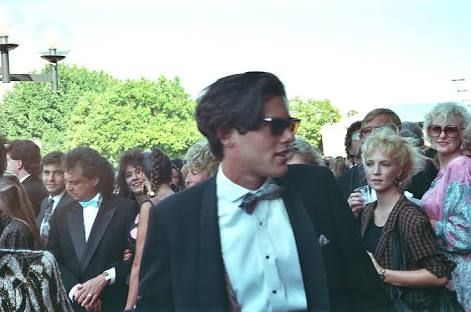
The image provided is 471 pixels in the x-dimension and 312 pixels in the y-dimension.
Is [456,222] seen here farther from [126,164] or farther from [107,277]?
[126,164]

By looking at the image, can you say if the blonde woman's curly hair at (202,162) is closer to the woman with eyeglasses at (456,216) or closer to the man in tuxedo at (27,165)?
the woman with eyeglasses at (456,216)

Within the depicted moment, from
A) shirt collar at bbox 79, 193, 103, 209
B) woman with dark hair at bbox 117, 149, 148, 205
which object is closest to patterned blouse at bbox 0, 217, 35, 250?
shirt collar at bbox 79, 193, 103, 209

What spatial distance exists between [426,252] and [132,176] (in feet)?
10.5

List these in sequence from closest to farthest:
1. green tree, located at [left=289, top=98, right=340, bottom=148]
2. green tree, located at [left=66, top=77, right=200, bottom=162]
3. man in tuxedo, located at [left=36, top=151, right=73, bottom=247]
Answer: man in tuxedo, located at [left=36, top=151, right=73, bottom=247], green tree, located at [left=66, top=77, right=200, bottom=162], green tree, located at [left=289, top=98, right=340, bottom=148]

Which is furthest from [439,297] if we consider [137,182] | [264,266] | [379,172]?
[137,182]

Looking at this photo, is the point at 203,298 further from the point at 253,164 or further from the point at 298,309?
the point at 253,164

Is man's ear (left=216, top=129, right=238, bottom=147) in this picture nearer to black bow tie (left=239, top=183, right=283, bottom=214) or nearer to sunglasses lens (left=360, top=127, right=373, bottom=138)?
black bow tie (left=239, top=183, right=283, bottom=214)

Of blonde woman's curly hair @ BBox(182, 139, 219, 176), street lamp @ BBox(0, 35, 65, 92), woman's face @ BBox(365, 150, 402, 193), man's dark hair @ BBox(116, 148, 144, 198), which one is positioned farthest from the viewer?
street lamp @ BBox(0, 35, 65, 92)

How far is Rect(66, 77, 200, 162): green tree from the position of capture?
63469 millimetres

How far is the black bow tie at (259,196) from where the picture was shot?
2.18 m

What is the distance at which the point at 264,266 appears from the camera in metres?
2.12

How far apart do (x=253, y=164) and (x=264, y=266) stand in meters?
0.32

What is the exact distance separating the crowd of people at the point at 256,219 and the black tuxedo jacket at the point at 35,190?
0.01 m

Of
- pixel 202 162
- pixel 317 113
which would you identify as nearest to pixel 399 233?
pixel 202 162
